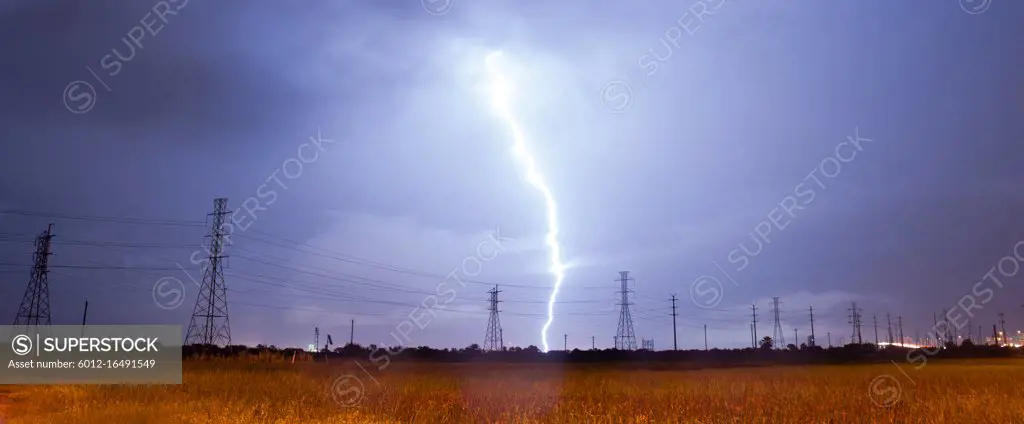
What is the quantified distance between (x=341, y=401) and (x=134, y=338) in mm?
27919

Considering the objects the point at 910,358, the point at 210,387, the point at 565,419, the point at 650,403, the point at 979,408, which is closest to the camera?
the point at 565,419

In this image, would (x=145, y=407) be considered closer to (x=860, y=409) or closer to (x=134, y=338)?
(x=860, y=409)

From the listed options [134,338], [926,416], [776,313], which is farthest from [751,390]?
[776,313]

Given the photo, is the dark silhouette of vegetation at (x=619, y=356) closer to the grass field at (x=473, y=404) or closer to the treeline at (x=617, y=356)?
the treeline at (x=617, y=356)

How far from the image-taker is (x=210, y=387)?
23797 mm
